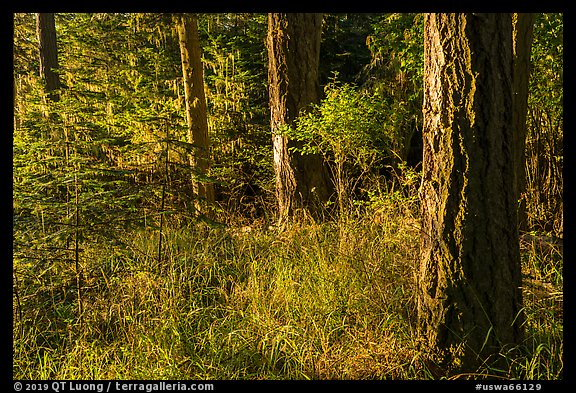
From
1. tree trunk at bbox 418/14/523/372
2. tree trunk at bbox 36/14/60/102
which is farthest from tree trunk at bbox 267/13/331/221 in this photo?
tree trunk at bbox 36/14/60/102

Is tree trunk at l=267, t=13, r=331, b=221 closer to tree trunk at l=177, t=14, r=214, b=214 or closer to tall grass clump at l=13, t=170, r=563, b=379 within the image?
tree trunk at l=177, t=14, r=214, b=214

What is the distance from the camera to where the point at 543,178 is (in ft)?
22.2

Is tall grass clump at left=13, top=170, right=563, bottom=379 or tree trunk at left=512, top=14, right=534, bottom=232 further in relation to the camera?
tree trunk at left=512, top=14, right=534, bottom=232

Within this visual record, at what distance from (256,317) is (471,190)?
1845 mm

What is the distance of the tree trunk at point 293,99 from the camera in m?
6.92

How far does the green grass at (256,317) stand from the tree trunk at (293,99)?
5.91ft

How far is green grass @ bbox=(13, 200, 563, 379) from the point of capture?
3.24m

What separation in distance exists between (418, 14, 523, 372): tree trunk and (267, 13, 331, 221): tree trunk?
379cm

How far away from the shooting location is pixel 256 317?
3.76m

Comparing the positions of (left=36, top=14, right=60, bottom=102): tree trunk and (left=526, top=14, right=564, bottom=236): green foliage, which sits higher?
(left=36, top=14, right=60, bottom=102): tree trunk

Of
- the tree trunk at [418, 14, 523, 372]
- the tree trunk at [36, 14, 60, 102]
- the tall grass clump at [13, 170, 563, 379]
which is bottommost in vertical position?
the tall grass clump at [13, 170, 563, 379]

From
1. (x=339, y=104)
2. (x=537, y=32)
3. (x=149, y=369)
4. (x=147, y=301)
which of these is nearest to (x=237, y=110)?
(x=339, y=104)

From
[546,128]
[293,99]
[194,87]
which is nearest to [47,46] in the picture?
[194,87]
